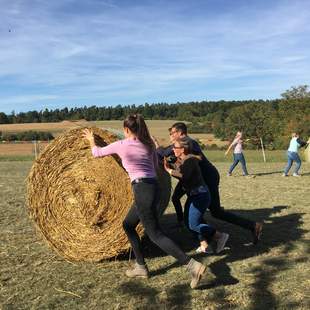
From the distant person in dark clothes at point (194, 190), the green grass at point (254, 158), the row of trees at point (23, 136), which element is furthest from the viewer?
the row of trees at point (23, 136)

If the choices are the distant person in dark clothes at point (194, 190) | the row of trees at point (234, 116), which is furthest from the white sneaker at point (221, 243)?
the row of trees at point (234, 116)

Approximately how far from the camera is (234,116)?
77625 millimetres

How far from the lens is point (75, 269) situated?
6.18 m

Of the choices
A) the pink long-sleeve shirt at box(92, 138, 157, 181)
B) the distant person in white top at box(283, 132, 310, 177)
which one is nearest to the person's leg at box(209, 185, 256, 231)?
the pink long-sleeve shirt at box(92, 138, 157, 181)

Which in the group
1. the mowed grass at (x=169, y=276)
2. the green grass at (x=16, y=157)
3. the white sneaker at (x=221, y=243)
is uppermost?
the white sneaker at (x=221, y=243)

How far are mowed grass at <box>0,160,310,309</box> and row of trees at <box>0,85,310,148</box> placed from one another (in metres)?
48.1

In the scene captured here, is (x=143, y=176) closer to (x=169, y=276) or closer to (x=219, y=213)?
(x=169, y=276)

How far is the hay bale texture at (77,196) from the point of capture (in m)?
6.46

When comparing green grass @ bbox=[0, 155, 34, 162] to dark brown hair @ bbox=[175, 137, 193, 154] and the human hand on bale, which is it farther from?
dark brown hair @ bbox=[175, 137, 193, 154]

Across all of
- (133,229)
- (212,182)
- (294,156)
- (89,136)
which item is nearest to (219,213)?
(212,182)

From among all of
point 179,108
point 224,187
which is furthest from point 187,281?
point 179,108

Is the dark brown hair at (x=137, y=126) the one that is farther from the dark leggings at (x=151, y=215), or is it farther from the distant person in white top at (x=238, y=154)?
the distant person in white top at (x=238, y=154)

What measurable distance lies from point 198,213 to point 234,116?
2850 inches

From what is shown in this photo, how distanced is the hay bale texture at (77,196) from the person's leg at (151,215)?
0.92m
